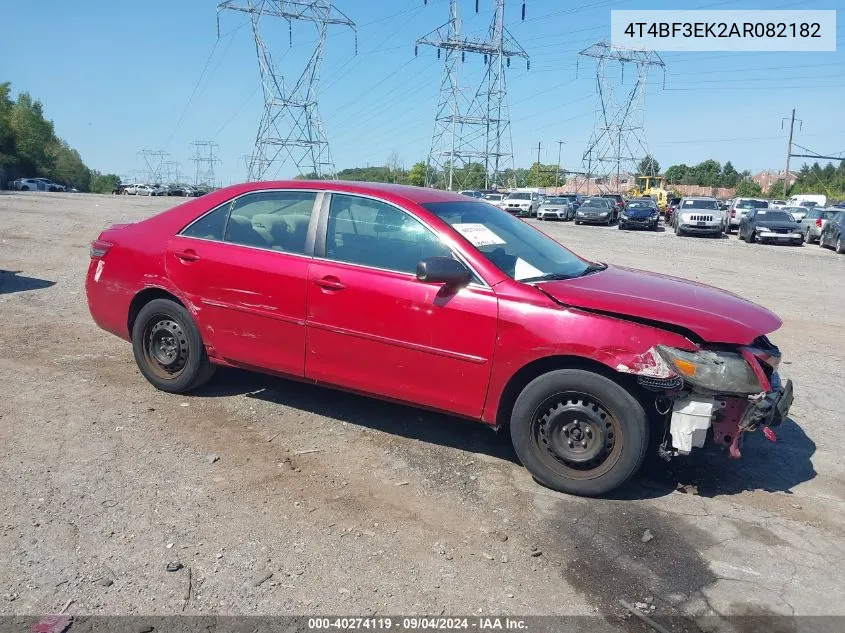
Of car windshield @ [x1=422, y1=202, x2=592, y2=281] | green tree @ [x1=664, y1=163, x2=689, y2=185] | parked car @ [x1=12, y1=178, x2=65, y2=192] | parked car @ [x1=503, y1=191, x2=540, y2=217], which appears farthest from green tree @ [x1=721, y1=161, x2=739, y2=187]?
car windshield @ [x1=422, y1=202, x2=592, y2=281]

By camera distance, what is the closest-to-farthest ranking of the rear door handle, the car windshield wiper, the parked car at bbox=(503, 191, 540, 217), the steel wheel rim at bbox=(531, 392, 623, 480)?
the steel wheel rim at bbox=(531, 392, 623, 480), the car windshield wiper, the rear door handle, the parked car at bbox=(503, 191, 540, 217)

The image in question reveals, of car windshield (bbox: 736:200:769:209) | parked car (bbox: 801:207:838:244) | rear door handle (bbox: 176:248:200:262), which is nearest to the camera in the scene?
rear door handle (bbox: 176:248:200:262)

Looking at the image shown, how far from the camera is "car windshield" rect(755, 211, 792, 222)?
81.4 feet

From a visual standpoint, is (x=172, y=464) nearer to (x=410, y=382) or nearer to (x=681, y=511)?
(x=410, y=382)

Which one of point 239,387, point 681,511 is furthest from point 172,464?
point 681,511

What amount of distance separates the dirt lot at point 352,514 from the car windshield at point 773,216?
70.3 feet

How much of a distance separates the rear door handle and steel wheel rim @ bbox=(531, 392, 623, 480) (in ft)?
8.85

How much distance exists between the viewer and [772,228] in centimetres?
2456

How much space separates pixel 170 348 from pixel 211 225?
978 mm

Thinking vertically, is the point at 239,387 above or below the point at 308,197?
below

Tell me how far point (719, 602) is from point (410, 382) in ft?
6.64

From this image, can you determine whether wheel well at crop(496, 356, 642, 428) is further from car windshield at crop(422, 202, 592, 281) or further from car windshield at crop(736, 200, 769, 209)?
car windshield at crop(736, 200, 769, 209)

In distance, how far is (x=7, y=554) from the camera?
3162mm

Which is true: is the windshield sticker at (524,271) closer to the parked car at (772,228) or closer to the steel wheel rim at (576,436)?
the steel wheel rim at (576,436)
